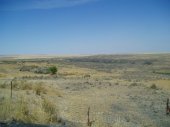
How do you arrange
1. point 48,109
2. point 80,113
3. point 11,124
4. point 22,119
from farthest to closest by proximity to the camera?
point 80,113, point 48,109, point 22,119, point 11,124

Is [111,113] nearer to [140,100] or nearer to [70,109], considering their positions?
[70,109]

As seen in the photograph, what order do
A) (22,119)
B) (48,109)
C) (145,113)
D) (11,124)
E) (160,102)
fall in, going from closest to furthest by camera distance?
1. (11,124)
2. (22,119)
3. (48,109)
4. (145,113)
5. (160,102)

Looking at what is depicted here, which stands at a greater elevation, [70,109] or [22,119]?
[22,119]

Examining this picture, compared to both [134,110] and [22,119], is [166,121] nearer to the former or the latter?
[134,110]

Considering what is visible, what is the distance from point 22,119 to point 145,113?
13.9 m

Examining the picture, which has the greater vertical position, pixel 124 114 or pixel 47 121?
pixel 47 121

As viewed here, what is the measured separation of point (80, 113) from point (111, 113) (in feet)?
9.16

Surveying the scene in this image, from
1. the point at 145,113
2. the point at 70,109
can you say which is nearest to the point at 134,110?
the point at 145,113

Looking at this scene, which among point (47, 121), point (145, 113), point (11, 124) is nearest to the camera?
point (11, 124)

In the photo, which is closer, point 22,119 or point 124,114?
point 22,119

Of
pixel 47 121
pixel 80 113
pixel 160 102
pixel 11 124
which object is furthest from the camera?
pixel 160 102

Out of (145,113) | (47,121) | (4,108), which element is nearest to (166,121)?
(145,113)

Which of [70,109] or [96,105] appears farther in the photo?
[96,105]

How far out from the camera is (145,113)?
2452 centimetres
